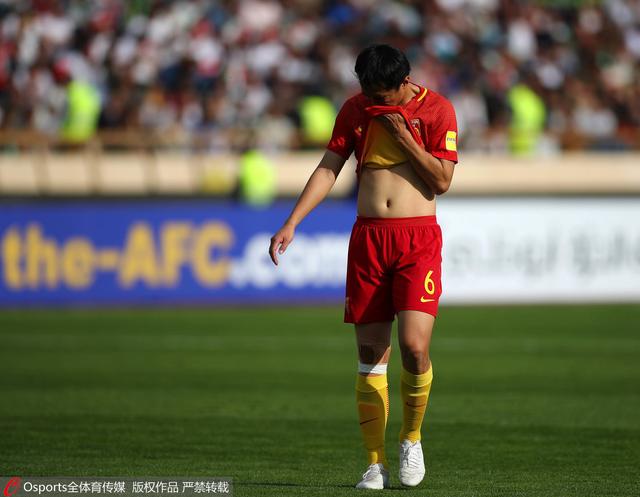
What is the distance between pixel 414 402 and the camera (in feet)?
Result: 23.3

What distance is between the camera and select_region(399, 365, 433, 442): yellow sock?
279 inches

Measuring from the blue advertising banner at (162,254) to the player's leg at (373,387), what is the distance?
1244 centimetres

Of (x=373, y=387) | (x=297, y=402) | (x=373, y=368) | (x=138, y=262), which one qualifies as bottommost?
(x=297, y=402)

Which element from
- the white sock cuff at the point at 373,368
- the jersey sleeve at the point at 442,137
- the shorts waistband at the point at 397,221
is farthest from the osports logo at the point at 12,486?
the jersey sleeve at the point at 442,137

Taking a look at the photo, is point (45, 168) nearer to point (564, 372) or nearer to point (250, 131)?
point (250, 131)

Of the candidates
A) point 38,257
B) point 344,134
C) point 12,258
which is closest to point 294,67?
point 38,257

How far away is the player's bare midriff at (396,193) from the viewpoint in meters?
7.08

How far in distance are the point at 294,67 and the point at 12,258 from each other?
863 centimetres

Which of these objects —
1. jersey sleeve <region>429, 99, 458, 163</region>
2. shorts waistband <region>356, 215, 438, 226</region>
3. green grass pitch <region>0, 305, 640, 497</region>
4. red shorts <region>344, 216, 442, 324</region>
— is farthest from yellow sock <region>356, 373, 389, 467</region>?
jersey sleeve <region>429, 99, 458, 163</region>

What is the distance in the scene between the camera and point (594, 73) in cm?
2783

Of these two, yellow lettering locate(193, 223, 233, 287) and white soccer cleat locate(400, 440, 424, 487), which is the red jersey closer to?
white soccer cleat locate(400, 440, 424, 487)

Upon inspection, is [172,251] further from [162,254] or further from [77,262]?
[77,262]

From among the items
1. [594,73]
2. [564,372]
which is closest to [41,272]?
[564,372]

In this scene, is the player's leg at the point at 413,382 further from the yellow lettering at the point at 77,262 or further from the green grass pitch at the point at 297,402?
the yellow lettering at the point at 77,262
